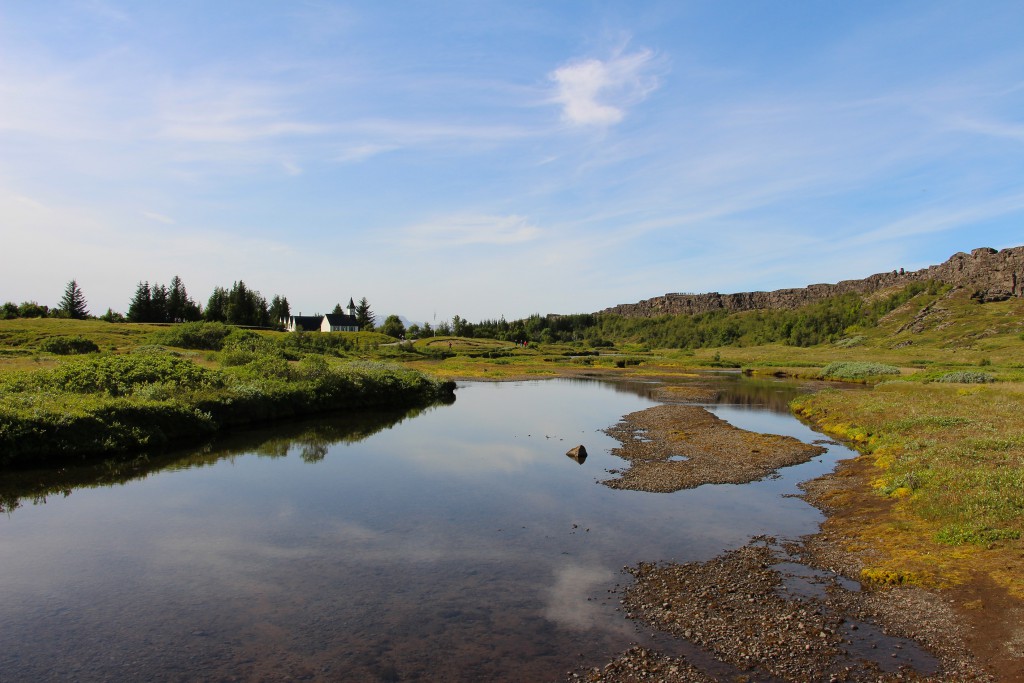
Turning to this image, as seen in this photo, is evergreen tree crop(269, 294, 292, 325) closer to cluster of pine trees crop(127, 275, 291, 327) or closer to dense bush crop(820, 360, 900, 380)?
cluster of pine trees crop(127, 275, 291, 327)

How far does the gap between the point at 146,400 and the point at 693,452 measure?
2934 centimetres

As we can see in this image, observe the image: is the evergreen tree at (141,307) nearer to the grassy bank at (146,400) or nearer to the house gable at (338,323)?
the house gable at (338,323)


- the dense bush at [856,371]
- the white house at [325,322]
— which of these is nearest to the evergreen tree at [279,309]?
the white house at [325,322]

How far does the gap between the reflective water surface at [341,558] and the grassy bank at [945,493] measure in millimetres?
2834

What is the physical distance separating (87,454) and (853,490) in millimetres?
32487

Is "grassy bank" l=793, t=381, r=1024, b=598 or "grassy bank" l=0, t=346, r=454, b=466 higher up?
"grassy bank" l=0, t=346, r=454, b=466

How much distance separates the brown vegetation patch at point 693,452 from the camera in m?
25.6

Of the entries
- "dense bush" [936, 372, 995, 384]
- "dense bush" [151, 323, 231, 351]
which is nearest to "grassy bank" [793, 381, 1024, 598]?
"dense bush" [936, 372, 995, 384]

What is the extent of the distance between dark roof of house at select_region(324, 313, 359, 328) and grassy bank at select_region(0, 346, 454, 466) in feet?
399

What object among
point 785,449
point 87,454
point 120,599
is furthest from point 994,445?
point 87,454

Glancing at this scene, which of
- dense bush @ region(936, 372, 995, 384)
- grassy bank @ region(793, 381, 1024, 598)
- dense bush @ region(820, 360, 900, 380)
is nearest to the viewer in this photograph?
grassy bank @ region(793, 381, 1024, 598)

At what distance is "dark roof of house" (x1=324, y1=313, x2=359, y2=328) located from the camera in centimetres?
17398

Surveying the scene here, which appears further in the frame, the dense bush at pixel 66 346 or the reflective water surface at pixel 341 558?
the dense bush at pixel 66 346

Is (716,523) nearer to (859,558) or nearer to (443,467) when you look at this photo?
(859,558)
